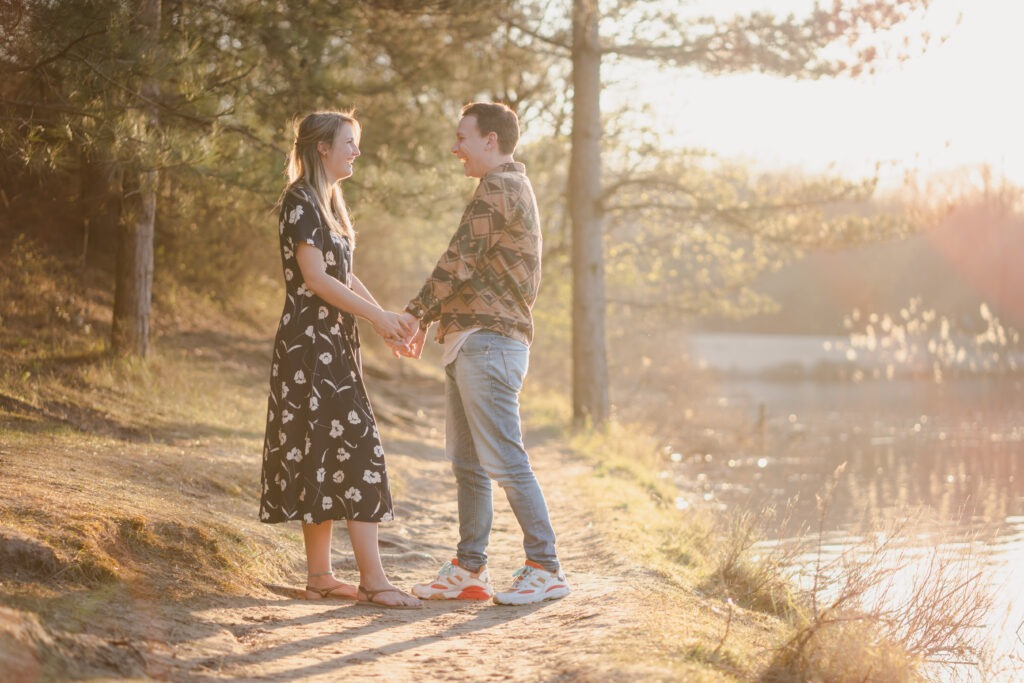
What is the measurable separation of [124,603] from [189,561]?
0.75 metres

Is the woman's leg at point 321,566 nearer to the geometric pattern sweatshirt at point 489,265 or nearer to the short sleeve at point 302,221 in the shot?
the geometric pattern sweatshirt at point 489,265

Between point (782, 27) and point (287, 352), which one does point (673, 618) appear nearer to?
point (287, 352)

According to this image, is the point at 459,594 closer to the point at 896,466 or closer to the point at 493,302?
the point at 493,302

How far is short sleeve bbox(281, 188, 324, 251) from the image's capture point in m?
4.64

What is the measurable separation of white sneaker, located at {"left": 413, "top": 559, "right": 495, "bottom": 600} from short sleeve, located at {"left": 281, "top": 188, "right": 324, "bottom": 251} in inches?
62.1

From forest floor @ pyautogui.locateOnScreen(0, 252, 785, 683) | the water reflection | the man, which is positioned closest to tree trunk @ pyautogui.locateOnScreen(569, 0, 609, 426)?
the water reflection

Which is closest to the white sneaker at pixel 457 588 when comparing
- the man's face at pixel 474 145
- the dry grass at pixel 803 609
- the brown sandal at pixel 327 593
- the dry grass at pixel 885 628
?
the brown sandal at pixel 327 593

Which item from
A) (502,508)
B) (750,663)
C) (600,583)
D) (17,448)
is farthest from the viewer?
(502,508)

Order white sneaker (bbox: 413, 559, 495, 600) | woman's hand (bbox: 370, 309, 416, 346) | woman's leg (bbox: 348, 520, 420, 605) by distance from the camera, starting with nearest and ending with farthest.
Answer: woman's hand (bbox: 370, 309, 416, 346) < woman's leg (bbox: 348, 520, 420, 605) < white sneaker (bbox: 413, 559, 495, 600)

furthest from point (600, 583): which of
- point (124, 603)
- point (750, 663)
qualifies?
point (124, 603)

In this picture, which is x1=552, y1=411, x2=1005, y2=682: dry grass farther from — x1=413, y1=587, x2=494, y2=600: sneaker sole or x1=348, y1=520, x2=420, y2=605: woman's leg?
x1=348, y1=520, x2=420, y2=605: woman's leg

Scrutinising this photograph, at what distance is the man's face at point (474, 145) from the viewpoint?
15.2ft

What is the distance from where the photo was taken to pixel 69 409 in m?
7.77

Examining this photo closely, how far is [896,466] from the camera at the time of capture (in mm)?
13633
